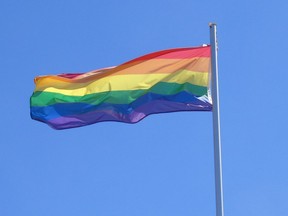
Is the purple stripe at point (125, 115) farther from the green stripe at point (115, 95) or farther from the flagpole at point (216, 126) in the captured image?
the flagpole at point (216, 126)

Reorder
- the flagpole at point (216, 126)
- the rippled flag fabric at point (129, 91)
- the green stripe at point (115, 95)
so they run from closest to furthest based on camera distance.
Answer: the flagpole at point (216, 126), the green stripe at point (115, 95), the rippled flag fabric at point (129, 91)

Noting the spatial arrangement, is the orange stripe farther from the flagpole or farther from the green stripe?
the flagpole

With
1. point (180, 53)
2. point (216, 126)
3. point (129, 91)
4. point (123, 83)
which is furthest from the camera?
point (123, 83)

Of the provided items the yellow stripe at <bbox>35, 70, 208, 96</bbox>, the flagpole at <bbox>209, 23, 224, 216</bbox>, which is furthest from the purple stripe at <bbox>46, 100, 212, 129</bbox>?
the flagpole at <bbox>209, 23, 224, 216</bbox>

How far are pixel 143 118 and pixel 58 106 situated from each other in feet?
8.40

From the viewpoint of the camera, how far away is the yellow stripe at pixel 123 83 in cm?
2088

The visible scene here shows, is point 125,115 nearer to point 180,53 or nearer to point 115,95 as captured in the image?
point 115,95

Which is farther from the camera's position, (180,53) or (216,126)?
(180,53)

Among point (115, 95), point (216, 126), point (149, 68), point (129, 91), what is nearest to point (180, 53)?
point (149, 68)

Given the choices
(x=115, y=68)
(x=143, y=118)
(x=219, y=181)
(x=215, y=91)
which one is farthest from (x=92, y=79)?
(x=219, y=181)

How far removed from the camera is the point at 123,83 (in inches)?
861

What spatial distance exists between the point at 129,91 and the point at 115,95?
43 centimetres

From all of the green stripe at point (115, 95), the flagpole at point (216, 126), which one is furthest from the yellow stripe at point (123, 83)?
the flagpole at point (216, 126)

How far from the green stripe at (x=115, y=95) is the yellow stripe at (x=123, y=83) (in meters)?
0.11
